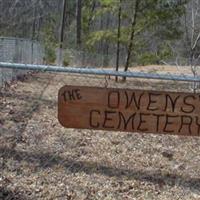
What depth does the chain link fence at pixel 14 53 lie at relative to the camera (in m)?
12.8

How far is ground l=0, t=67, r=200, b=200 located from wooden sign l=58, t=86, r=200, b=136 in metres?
1.18

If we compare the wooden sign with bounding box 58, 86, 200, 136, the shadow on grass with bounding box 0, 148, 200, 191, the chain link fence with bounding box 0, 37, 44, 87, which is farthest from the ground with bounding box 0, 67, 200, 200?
the chain link fence with bounding box 0, 37, 44, 87

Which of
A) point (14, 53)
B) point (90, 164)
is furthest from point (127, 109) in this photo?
point (14, 53)

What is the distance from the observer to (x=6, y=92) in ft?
36.7

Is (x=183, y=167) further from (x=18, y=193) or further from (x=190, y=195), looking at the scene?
(x=18, y=193)

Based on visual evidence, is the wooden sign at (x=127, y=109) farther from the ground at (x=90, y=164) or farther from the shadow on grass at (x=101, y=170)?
the shadow on grass at (x=101, y=170)

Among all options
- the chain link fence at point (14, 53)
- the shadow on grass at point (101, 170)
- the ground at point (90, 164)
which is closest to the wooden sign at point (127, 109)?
the ground at point (90, 164)

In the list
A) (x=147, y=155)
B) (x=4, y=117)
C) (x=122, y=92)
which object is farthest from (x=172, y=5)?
(x=122, y=92)

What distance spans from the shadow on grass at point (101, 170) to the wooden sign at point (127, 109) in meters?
1.74

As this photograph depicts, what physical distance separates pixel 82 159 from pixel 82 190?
3.31 feet

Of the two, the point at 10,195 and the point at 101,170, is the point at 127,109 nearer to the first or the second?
the point at 10,195

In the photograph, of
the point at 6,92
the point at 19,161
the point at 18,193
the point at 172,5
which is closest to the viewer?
the point at 18,193

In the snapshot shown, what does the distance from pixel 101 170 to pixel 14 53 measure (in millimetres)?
10409

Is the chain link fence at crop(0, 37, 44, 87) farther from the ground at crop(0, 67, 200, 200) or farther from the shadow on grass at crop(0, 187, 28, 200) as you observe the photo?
the shadow on grass at crop(0, 187, 28, 200)
